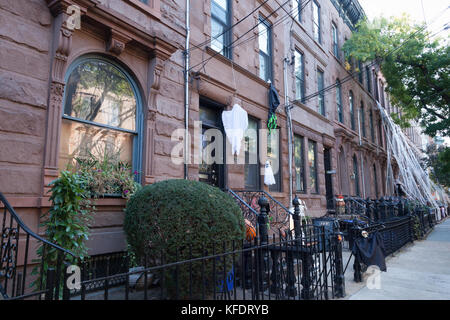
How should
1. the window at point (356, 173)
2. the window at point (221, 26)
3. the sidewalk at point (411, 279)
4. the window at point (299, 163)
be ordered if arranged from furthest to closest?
the window at point (356, 173) → the window at point (299, 163) → the window at point (221, 26) → the sidewalk at point (411, 279)

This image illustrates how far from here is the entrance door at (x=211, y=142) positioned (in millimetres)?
8812

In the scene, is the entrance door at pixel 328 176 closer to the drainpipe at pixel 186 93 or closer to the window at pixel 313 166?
the window at pixel 313 166

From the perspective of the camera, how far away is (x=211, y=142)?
9.09m

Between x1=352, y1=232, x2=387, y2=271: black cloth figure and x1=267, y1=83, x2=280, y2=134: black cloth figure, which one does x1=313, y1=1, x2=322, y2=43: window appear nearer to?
x1=267, y1=83, x2=280, y2=134: black cloth figure

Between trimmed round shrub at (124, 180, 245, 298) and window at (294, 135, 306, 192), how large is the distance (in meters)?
8.88

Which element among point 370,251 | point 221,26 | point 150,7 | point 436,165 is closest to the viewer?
point 370,251

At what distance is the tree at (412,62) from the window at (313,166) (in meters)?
8.02

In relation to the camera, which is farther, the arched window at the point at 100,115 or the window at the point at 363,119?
the window at the point at 363,119

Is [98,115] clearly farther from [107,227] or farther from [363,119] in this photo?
[363,119]

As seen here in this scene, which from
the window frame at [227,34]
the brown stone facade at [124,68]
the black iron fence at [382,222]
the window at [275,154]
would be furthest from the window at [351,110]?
the window frame at [227,34]

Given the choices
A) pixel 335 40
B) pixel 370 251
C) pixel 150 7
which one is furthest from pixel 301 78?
pixel 370 251

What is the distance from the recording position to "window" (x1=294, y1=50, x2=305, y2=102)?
45.6ft

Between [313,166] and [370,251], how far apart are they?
818cm

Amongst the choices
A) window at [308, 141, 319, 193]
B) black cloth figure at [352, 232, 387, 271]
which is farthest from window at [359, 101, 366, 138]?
black cloth figure at [352, 232, 387, 271]
